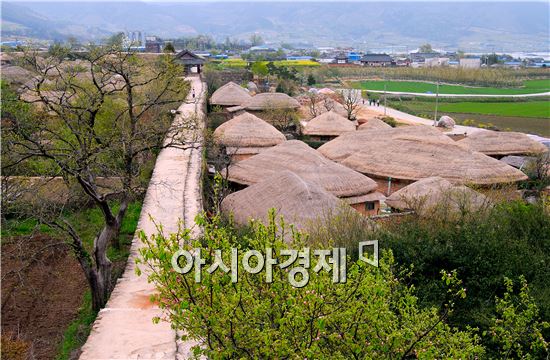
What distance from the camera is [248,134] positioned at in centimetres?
2439

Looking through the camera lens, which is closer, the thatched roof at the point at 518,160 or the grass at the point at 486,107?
the thatched roof at the point at 518,160

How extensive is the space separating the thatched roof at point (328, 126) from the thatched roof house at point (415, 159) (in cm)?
466

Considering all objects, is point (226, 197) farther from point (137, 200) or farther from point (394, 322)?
point (394, 322)

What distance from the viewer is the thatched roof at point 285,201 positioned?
44.1 feet

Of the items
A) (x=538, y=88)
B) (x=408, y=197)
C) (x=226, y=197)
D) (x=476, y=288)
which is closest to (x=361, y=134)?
(x=408, y=197)

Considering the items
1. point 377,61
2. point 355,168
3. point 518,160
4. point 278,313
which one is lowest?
point 377,61

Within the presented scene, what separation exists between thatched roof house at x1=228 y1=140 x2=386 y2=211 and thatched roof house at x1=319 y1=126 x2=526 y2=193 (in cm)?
261

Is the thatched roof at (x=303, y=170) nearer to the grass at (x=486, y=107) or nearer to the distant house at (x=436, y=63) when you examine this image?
the grass at (x=486, y=107)

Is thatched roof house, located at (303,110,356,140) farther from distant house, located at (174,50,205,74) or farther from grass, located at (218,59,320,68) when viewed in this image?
grass, located at (218,59,320,68)

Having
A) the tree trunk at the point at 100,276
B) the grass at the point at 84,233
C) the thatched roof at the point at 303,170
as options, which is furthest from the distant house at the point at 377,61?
the tree trunk at the point at 100,276

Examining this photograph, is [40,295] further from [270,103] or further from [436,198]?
[270,103]

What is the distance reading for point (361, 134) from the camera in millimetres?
23891

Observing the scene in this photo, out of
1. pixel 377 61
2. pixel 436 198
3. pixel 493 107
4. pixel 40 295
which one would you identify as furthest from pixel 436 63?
pixel 40 295

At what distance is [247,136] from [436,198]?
1084cm
